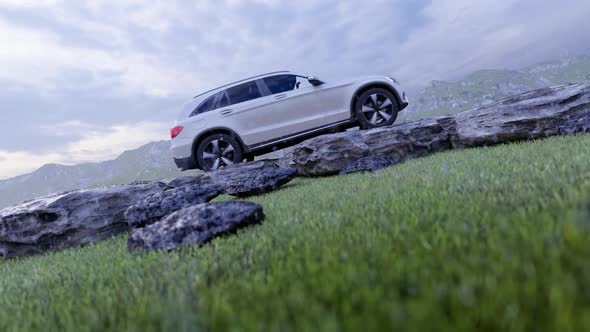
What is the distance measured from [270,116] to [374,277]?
852 cm

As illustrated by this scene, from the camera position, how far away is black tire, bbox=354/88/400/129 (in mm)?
9750

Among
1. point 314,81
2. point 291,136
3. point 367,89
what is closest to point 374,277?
point 291,136

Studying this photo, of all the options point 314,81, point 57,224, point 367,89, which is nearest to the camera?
point 57,224

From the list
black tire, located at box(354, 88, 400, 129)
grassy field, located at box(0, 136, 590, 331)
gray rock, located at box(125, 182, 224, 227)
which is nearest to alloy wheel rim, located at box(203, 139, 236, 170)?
gray rock, located at box(125, 182, 224, 227)

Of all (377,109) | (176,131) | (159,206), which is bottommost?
(159,206)

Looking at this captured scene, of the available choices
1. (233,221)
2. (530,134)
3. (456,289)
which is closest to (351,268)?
(456,289)

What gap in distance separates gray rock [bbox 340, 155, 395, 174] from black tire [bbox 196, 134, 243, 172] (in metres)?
3.38

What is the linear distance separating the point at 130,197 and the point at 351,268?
21.0ft

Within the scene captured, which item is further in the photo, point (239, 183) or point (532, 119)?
point (532, 119)

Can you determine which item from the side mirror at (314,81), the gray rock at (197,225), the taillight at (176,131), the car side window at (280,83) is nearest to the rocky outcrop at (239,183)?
the gray rock at (197,225)

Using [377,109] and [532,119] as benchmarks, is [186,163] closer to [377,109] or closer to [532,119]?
[377,109]

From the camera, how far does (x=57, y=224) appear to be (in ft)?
19.2

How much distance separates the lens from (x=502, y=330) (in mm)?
1008

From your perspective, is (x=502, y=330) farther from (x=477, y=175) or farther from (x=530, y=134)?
(x=530, y=134)
